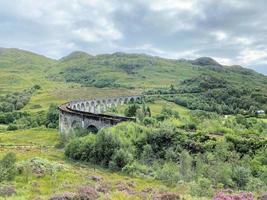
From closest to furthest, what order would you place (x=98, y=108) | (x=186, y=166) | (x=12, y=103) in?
(x=186, y=166) → (x=98, y=108) → (x=12, y=103)

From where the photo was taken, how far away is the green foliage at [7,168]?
41.2 m

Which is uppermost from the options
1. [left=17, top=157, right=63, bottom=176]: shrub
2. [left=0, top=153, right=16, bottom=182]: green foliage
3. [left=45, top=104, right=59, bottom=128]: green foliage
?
[left=0, top=153, right=16, bottom=182]: green foliage

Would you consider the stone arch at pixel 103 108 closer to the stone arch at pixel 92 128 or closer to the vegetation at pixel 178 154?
the stone arch at pixel 92 128

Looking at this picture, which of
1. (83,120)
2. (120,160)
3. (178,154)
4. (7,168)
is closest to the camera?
(7,168)

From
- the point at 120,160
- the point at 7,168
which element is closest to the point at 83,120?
the point at 120,160

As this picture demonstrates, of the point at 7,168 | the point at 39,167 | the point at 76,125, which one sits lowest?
the point at 76,125

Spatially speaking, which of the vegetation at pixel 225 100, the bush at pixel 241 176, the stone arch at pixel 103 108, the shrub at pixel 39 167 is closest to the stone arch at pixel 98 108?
the stone arch at pixel 103 108

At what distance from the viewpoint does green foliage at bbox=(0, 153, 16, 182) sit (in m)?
41.2

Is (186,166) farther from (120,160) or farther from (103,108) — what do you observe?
(103,108)

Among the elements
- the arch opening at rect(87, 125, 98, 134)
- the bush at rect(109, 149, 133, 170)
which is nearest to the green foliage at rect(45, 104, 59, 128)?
the arch opening at rect(87, 125, 98, 134)

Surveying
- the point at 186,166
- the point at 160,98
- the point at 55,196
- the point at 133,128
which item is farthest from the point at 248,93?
the point at 55,196

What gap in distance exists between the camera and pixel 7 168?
42.7m

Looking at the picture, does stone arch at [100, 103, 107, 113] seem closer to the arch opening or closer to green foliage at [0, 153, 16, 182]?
the arch opening

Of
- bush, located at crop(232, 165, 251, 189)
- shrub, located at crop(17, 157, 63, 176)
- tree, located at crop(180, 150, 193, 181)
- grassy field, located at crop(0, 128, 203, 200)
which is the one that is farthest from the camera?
tree, located at crop(180, 150, 193, 181)
